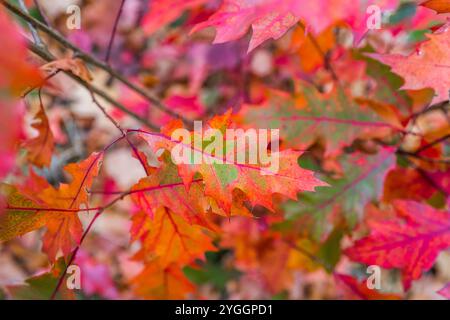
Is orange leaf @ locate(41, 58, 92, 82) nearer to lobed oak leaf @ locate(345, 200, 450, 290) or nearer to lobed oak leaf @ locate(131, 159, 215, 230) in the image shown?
lobed oak leaf @ locate(131, 159, 215, 230)

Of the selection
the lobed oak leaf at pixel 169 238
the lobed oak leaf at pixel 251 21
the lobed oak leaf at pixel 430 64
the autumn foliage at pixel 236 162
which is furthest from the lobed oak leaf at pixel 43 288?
the lobed oak leaf at pixel 430 64

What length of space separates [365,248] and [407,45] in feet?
2.90

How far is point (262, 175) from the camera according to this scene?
0.69 meters

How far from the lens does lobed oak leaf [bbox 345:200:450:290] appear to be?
0.90m

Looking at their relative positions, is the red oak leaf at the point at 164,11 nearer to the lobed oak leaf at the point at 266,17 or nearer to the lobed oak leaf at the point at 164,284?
the lobed oak leaf at the point at 266,17

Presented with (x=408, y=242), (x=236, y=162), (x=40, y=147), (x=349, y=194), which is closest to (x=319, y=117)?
(x=349, y=194)

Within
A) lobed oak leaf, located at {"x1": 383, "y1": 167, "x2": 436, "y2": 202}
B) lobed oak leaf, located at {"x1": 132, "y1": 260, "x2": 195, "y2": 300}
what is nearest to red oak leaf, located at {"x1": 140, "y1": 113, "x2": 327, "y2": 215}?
lobed oak leaf, located at {"x1": 132, "y1": 260, "x2": 195, "y2": 300}

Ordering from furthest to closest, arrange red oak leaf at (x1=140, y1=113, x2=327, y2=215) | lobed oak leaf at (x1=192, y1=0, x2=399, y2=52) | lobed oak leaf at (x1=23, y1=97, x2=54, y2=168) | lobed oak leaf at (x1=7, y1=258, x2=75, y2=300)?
lobed oak leaf at (x1=23, y1=97, x2=54, y2=168) < lobed oak leaf at (x1=7, y1=258, x2=75, y2=300) < red oak leaf at (x1=140, y1=113, x2=327, y2=215) < lobed oak leaf at (x1=192, y1=0, x2=399, y2=52)

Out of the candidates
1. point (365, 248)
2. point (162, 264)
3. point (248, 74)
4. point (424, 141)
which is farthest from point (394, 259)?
point (248, 74)

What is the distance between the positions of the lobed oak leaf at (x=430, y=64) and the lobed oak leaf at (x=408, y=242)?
0.81 feet

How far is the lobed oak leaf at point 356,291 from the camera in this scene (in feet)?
2.94

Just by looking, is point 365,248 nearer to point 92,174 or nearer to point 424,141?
point 424,141

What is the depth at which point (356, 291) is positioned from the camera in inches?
36.5

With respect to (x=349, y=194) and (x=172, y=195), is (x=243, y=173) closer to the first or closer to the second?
(x=172, y=195)
